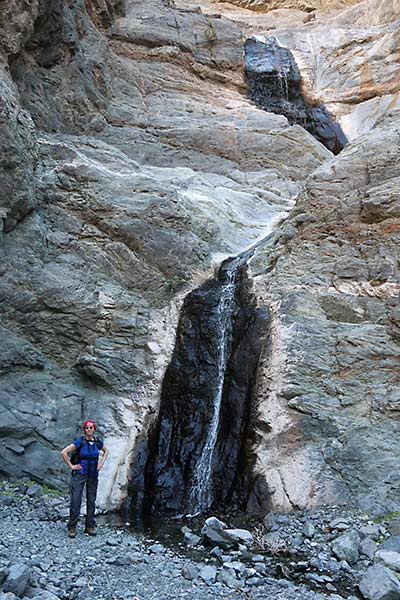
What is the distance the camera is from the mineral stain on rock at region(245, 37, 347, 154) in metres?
32.6

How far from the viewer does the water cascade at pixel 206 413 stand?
36.7 ft

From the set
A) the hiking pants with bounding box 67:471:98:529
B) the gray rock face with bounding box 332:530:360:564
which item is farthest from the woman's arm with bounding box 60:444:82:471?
the gray rock face with bounding box 332:530:360:564

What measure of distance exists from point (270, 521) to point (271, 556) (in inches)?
57.7

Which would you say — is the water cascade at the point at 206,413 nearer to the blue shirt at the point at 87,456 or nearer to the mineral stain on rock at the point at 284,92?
the blue shirt at the point at 87,456

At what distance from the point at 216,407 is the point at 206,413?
29cm

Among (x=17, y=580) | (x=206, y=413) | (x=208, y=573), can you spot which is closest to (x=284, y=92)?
(x=206, y=413)

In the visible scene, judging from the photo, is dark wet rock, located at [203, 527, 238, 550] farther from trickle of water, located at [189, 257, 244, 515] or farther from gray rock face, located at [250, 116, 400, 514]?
trickle of water, located at [189, 257, 244, 515]

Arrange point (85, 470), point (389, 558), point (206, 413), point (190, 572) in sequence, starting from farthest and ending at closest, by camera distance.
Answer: point (206, 413)
point (85, 470)
point (389, 558)
point (190, 572)

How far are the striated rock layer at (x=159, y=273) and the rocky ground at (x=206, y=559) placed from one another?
110 centimetres

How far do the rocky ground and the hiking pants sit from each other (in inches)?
10.8

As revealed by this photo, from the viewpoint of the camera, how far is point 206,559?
7883 mm

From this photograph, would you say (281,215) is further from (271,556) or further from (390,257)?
(271,556)

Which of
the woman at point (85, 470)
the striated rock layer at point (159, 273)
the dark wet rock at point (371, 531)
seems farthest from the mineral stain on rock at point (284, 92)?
the woman at point (85, 470)

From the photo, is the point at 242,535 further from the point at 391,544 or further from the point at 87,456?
the point at 87,456
